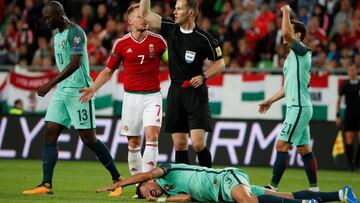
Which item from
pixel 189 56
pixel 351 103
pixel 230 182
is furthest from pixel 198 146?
pixel 351 103

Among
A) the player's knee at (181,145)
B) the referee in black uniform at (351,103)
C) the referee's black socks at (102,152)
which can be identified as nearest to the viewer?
the player's knee at (181,145)

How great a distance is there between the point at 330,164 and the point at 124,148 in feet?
14.4

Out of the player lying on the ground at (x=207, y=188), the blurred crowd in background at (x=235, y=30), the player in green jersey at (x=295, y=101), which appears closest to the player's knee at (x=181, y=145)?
the player lying on the ground at (x=207, y=188)

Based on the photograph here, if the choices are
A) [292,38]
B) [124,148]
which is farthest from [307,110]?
[124,148]

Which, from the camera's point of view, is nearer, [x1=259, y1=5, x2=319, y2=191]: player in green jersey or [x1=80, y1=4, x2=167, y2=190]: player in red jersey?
[x1=80, y1=4, x2=167, y2=190]: player in red jersey

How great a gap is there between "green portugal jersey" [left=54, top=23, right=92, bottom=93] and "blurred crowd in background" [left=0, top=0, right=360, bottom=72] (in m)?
9.91

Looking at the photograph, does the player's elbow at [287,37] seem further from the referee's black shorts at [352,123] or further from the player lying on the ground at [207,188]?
the referee's black shorts at [352,123]

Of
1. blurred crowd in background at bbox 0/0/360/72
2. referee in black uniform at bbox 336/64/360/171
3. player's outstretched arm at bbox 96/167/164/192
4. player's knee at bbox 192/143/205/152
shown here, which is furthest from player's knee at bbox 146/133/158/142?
blurred crowd in background at bbox 0/0/360/72

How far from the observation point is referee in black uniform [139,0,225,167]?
41.3 ft

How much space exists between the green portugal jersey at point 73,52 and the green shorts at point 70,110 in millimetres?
70

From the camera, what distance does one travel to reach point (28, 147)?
20938 mm

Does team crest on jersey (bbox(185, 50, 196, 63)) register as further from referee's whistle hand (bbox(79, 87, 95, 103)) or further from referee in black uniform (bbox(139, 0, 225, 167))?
referee's whistle hand (bbox(79, 87, 95, 103))

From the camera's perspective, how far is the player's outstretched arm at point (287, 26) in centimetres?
1214

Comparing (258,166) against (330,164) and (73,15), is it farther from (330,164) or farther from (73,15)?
(73,15)
